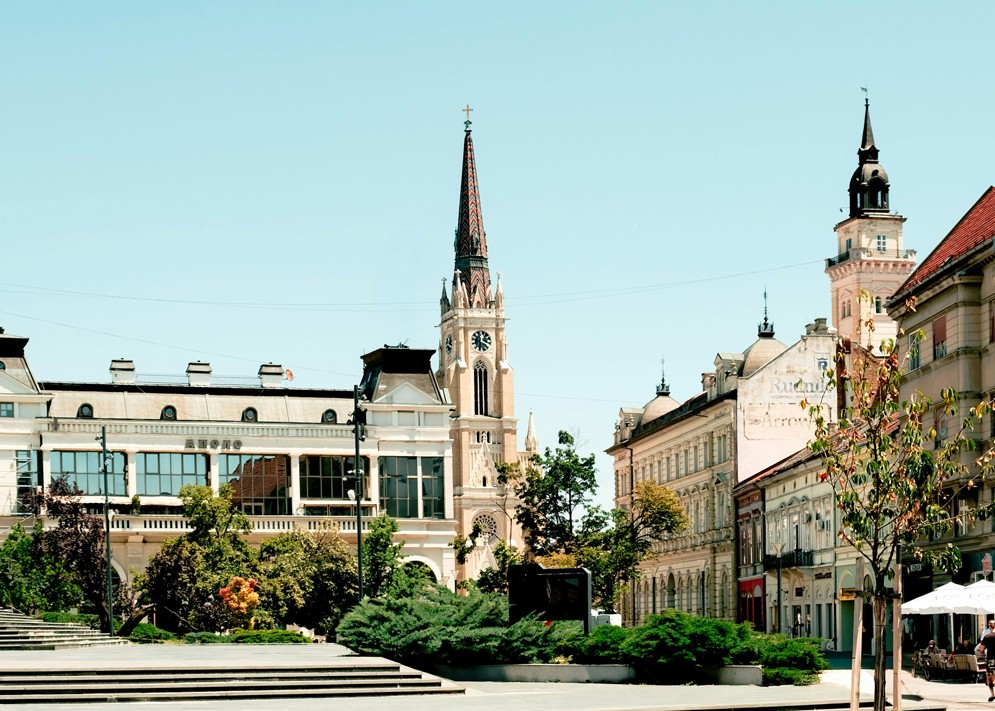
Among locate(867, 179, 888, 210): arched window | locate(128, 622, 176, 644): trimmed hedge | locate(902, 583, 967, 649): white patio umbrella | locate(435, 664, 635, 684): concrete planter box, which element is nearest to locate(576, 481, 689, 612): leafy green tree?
locate(128, 622, 176, 644): trimmed hedge

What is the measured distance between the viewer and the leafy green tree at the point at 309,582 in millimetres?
71250

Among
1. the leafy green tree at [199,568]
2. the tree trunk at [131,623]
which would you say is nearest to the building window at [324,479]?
the leafy green tree at [199,568]

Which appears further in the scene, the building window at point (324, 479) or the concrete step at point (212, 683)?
the building window at point (324, 479)

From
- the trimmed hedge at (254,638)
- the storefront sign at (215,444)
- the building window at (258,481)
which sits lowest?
the trimmed hedge at (254,638)

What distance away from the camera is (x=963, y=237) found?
197 feet

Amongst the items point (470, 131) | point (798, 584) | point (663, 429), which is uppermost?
point (470, 131)

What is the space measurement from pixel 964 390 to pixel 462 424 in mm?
130134

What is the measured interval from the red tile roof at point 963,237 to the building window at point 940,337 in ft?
5.53

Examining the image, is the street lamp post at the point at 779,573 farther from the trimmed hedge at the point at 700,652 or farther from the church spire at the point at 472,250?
the church spire at the point at 472,250

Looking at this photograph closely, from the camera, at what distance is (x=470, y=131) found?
616 ft

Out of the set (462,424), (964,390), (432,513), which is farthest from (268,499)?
(462,424)

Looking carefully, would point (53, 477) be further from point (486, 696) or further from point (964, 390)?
point (486, 696)

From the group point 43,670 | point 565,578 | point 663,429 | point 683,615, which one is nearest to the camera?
point 43,670

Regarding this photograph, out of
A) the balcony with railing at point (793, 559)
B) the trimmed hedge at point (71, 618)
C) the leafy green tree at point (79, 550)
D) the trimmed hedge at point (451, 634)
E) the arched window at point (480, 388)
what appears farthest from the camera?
the arched window at point (480, 388)
